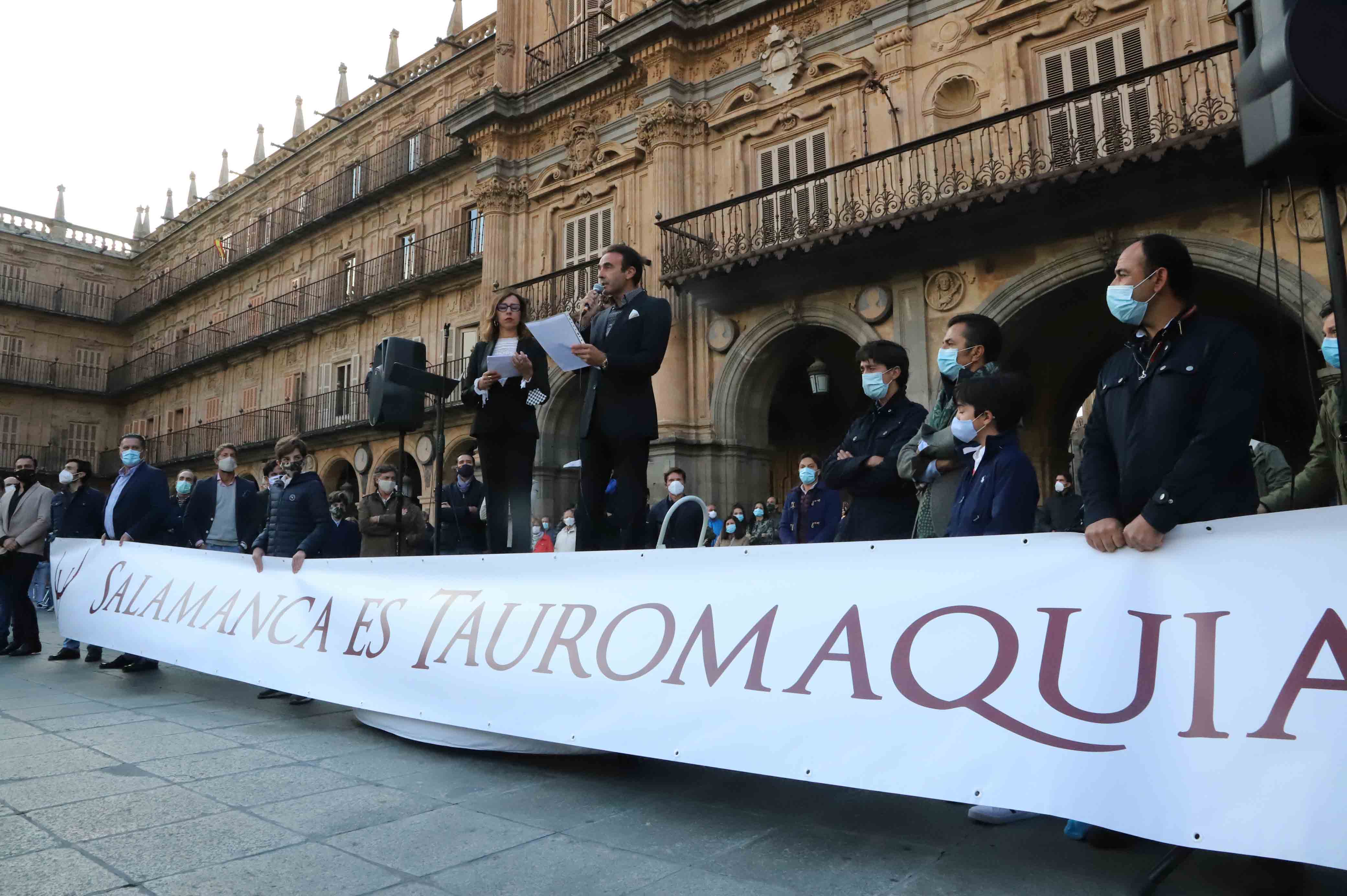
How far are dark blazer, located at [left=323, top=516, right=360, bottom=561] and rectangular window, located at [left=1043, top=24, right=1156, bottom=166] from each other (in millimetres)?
8823

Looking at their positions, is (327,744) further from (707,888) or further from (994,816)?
(994,816)

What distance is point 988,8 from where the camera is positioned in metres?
12.1

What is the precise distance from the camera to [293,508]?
19.6 ft

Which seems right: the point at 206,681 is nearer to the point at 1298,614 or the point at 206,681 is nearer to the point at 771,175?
the point at 1298,614

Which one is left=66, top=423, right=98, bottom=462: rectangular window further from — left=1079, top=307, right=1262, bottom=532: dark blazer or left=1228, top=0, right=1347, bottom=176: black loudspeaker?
left=1228, top=0, right=1347, bottom=176: black loudspeaker

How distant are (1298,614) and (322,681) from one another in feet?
13.0

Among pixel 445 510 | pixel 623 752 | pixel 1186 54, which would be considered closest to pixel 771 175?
pixel 1186 54

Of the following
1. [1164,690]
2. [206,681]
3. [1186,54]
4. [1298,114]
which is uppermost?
[1186,54]

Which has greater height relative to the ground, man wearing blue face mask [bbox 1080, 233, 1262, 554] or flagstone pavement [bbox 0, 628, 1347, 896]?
man wearing blue face mask [bbox 1080, 233, 1262, 554]

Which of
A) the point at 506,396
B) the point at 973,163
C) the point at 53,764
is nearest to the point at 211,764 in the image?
the point at 53,764

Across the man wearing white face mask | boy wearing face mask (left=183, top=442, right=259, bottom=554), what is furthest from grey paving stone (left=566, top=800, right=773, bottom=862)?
boy wearing face mask (left=183, top=442, right=259, bottom=554)

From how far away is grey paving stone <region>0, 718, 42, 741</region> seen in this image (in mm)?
3980

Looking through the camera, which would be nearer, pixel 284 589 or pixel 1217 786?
pixel 1217 786

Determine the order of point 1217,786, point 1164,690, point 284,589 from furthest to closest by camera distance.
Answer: point 284,589 → point 1164,690 → point 1217,786
